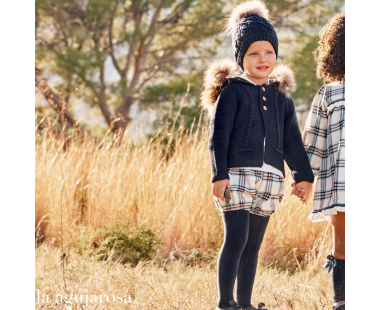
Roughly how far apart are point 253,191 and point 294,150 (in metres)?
0.33

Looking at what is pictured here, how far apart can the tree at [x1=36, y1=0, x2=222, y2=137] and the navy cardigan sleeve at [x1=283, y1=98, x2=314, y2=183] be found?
6.35 metres

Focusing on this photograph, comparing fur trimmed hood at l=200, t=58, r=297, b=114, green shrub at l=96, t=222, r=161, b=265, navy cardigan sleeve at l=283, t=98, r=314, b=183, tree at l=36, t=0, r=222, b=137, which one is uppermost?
tree at l=36, t=0, r=222, b=137

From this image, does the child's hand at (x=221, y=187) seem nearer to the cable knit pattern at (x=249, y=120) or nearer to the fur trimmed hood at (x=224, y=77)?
the cable knit pattern at (x=249, y=120)

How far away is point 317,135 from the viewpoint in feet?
6.78

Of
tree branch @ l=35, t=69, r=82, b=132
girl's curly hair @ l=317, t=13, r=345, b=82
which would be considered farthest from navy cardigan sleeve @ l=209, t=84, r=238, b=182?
tree branch @ l=35, t=69, r=82, b=132

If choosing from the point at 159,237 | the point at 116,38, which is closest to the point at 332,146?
the point at 159,237

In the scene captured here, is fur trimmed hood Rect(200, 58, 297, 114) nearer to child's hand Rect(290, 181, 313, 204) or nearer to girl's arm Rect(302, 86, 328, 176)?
girl's arm Rect(302, 86, 328, 176)

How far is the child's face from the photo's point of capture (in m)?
1.88

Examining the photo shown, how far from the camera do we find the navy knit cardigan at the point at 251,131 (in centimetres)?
182

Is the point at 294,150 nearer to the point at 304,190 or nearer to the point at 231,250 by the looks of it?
the point at 304,190

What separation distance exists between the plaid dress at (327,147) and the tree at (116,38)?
6334 millimetres

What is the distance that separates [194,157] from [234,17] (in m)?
1.65

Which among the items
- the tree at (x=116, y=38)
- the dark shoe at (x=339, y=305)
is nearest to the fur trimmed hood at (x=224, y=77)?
the dark shoe at (x=339, y=305)
